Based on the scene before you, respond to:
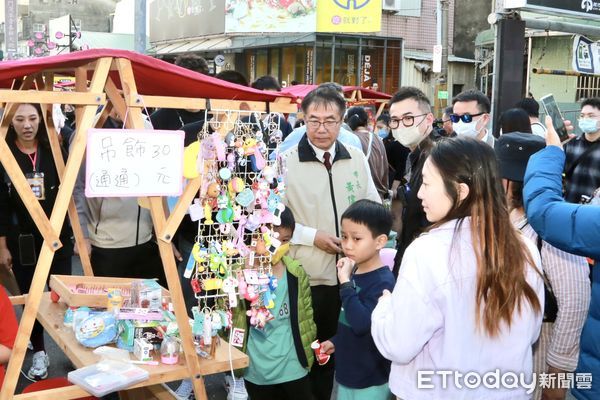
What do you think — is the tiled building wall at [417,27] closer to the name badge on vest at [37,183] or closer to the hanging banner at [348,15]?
the hanging banner at [348,15]

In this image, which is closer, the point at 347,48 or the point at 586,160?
the point at 586,160

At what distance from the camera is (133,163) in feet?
8.61

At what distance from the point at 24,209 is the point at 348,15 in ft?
51.5

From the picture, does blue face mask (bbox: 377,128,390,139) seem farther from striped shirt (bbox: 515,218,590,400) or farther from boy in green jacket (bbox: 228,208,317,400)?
striped shirt (bbox: 515,218,590,400)

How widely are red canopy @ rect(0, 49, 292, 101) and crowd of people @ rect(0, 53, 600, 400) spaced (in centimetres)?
21

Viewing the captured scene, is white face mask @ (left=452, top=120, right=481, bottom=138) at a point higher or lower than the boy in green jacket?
higher

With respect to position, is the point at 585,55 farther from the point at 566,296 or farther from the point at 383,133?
the point at 566,296

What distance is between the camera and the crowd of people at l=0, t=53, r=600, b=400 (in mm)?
1929

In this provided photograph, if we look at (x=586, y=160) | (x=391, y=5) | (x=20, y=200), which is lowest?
(x=20, y=200)

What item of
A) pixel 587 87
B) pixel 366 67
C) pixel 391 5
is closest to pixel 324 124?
pixel 587 87

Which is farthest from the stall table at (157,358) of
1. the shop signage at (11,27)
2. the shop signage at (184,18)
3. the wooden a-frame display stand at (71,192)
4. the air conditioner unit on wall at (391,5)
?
the shop signage at (184,18)

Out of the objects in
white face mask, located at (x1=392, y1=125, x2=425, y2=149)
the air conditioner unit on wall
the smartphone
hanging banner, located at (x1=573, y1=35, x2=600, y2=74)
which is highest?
Answer: the air conditioner unit on wall

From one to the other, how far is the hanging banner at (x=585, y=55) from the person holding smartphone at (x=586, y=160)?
138 inches

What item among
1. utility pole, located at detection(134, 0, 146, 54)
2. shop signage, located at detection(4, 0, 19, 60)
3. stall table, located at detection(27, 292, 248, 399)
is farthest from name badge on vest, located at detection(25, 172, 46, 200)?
shop signage, located at detection(4, 0, 19, 60)
